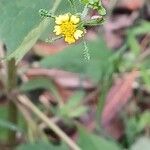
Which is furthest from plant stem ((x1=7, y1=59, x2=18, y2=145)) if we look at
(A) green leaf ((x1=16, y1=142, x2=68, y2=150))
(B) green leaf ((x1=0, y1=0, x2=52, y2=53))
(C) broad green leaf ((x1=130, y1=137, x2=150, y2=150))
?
(C) broad green leaf ((x1=130, y1=137, x2=150, y2=150))

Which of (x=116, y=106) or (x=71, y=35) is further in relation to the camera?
(x=116, y=106)

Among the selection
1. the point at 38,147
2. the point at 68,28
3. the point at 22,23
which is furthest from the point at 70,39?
the point at 38,147

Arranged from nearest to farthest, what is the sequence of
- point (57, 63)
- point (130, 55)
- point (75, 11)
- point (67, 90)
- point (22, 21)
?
1. point (75, 11)
2. point (22, 21)
3. point (57, 63)
4. point (130, 55)
5. point (67, 90)

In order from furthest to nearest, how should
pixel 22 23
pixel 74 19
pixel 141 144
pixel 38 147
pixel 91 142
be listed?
pixel 141 144 → pixel 91 142 → pixel 38 147 → pixel 22 23 → pixel 74 19

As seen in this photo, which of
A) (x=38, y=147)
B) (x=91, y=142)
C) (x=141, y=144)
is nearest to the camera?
(x=38, y=147)

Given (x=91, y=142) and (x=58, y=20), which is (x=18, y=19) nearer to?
(x=58, y=20)

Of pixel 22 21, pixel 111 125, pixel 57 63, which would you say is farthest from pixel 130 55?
pixel 22 21

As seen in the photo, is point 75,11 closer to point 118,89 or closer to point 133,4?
point 118,89

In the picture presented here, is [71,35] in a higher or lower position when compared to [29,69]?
lower

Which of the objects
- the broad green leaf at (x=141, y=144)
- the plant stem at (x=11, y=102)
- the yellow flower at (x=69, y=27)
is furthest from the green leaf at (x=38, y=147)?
the yellow flower at (x=69, y=27)
